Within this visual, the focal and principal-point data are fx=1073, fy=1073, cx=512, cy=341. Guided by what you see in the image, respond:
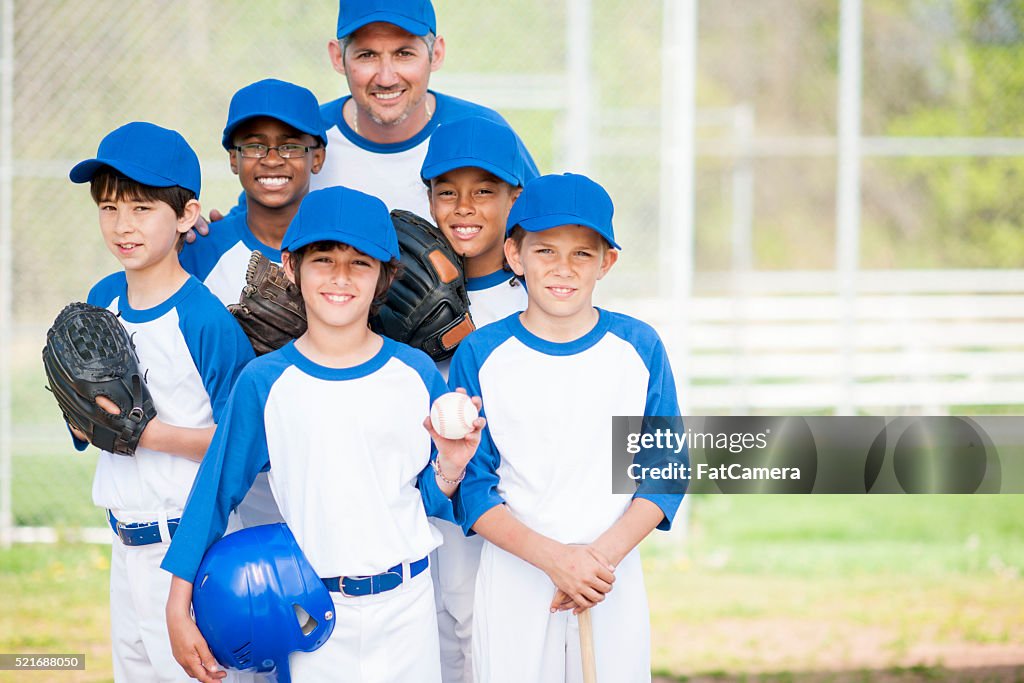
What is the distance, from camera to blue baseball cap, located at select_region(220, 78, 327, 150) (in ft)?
9.76

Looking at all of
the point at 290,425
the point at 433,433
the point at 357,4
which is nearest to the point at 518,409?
the point at 433,433

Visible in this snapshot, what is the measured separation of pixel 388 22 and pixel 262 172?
591 millimetres

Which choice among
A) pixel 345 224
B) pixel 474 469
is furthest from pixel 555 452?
pixel 345 224

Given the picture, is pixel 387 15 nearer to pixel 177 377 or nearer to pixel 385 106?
pixel 385 106

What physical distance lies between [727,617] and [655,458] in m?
3.28

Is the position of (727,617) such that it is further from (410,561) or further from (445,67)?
(445,67)

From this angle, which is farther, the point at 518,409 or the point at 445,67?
the point at 445,67

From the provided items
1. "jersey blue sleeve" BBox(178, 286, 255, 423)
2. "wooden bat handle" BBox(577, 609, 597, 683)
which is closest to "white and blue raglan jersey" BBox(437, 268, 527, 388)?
"jersey blue sleeve" BBox(178, 286, 255, 423)

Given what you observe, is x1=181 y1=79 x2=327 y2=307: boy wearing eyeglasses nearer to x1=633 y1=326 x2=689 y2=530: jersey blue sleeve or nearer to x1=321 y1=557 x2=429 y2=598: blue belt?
x1=321 y1=557 x2=429 y2=598: blue belt

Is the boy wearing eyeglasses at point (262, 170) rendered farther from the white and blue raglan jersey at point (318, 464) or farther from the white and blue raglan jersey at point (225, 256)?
the white and blue raglan jersey at point (318, 464)

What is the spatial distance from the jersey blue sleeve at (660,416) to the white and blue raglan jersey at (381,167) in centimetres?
79

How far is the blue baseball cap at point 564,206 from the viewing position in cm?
268

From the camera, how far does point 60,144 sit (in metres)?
9.01

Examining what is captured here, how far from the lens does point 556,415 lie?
2711 mm
